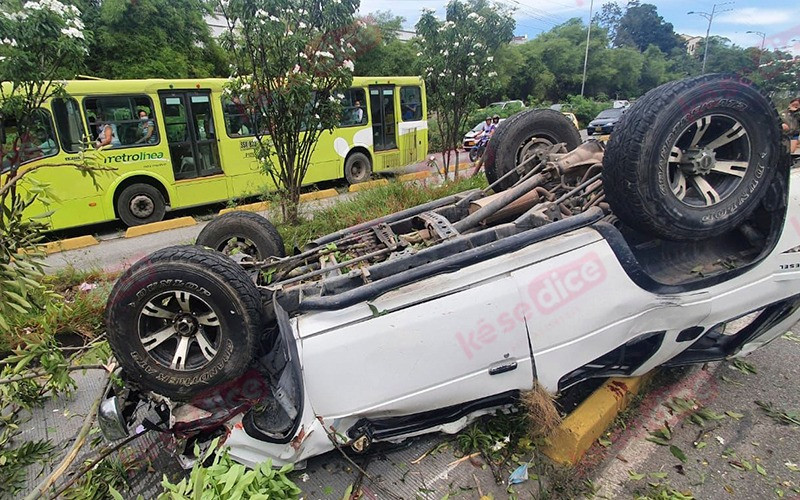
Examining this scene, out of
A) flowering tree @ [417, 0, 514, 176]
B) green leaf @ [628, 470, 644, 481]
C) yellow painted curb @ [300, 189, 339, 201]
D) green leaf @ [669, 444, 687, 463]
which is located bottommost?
green leaf @ [628, 470, 644, 481]

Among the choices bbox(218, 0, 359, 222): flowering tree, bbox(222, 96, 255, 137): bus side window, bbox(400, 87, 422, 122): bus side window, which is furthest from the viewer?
bbox(400, 87, 422, 122): bus side window

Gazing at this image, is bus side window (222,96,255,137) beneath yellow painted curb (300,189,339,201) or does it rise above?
above

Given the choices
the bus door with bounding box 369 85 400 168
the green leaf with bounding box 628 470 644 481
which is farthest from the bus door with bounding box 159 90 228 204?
the green leaf with bounding box 628 470 644 481

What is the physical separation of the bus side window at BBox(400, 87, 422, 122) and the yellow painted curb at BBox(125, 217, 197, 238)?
6572 millimetres

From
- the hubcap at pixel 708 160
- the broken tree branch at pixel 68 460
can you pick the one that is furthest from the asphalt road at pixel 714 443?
the broken tree branch at pixel 68 460

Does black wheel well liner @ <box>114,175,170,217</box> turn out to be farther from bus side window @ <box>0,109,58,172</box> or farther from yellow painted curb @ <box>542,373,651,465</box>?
yellow painted curb @ <box>542,373,651,465</box>

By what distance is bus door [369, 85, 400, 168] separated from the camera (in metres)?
11.9

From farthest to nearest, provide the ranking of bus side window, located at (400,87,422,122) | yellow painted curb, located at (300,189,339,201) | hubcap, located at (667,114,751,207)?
bus side window, located at (400,87,422,122)
yellow painted curb, located at (300,189,339,201)
hubcap, located at (667,114,751,207)

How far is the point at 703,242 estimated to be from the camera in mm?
2766

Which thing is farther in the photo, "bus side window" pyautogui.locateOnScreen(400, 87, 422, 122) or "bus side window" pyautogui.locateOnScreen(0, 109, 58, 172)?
"bus side window" pyautogui.locateOnScreen(400, 87, 422, 122)

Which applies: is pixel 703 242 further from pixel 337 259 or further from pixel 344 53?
pixel 344 53

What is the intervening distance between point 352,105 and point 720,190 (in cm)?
997

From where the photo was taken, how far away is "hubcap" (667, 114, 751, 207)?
7.70ft

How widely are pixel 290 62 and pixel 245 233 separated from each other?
322cm
